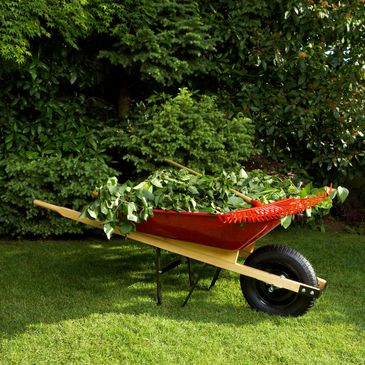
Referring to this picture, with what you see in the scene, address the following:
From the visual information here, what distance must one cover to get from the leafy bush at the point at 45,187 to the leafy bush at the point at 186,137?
361 mm

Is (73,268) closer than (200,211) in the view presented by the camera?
No

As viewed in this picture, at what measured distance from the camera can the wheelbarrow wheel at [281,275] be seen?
304cm

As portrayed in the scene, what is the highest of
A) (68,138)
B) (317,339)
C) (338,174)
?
(68,138)

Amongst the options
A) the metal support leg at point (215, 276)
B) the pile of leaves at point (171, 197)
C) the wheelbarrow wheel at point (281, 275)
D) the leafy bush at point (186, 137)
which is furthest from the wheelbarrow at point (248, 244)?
the leafy bush at point (186, 137)

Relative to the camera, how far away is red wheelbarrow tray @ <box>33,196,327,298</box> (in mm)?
2934

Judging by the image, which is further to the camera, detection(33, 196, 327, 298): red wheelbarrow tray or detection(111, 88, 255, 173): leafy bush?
detection(111, 88, 255, 173): leafy bush

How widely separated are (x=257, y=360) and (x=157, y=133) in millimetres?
2341

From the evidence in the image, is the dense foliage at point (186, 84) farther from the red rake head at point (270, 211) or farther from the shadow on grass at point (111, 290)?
the red rake head at point (270, 211)

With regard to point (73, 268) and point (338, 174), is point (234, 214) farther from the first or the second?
point (338, 174)

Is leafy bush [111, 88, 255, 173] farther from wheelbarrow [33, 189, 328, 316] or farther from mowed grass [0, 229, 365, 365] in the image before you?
wheelbarrow [33, 189, 328, 316]

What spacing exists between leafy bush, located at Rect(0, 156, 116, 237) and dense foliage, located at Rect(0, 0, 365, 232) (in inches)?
4.8

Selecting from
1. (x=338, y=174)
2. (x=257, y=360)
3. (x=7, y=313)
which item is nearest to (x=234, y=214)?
(x=257, y=360)

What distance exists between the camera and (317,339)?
2816 millimetres

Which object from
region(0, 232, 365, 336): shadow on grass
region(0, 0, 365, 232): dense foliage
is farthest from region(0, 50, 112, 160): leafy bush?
region(0, 232, 365, 336): shadow on grass
